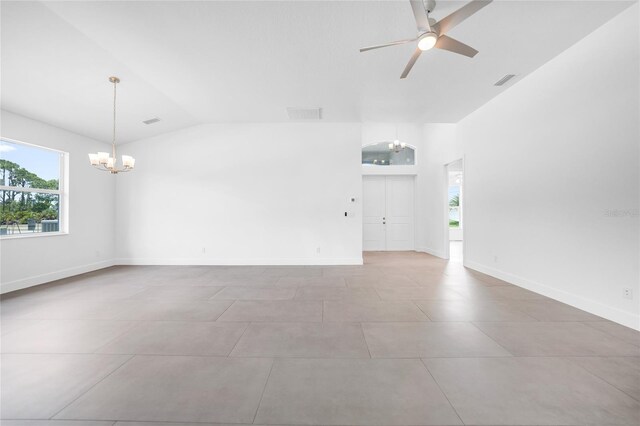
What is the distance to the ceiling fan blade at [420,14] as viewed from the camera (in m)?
2.13

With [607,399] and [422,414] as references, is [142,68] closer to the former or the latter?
[422,414]

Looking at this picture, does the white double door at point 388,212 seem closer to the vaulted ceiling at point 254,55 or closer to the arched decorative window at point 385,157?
the arched decorative window at point 385,157

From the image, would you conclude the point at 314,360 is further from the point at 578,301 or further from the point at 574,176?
the point at 574,176

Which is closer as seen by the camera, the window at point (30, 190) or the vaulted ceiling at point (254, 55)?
the vaulted ceiling at point (254, 55)

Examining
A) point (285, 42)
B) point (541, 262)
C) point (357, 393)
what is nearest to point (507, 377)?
point (357, 393)

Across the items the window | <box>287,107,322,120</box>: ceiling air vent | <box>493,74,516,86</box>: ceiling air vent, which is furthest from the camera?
<box>287,107,322,120</box>: ceiling air vent

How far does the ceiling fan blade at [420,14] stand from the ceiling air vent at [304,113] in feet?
9.85

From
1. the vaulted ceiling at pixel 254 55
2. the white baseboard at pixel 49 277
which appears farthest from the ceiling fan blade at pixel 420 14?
the white baseboard at pixel 49 277

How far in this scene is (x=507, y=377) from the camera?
73.7 inches

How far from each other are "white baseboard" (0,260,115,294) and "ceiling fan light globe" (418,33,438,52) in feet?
22.7

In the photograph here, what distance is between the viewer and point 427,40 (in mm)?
2441

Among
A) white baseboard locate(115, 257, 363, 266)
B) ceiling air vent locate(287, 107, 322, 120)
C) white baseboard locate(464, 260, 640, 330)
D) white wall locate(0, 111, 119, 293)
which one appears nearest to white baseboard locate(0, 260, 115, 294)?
white wall locate(0, 111, 119, 293)

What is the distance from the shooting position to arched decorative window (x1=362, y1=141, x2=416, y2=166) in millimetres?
8492

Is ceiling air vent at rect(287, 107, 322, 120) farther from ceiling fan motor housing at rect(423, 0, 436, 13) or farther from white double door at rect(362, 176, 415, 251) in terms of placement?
white double door at rect(362, 176, 415, 251)
